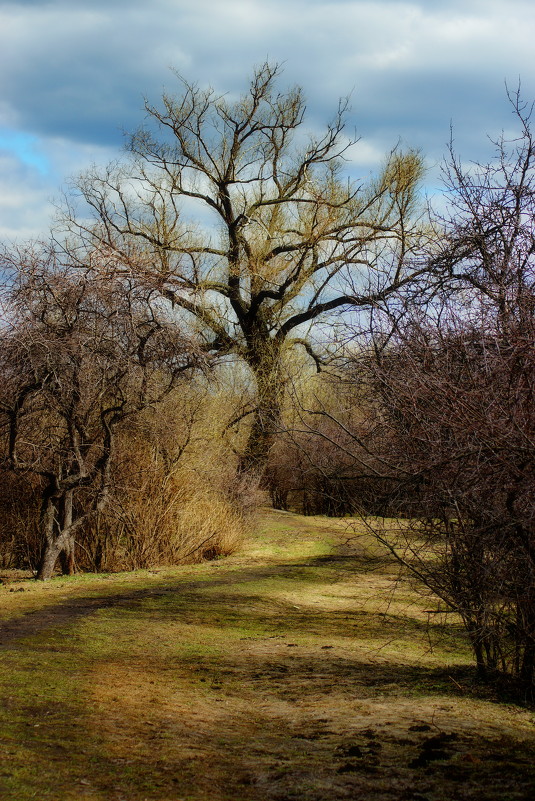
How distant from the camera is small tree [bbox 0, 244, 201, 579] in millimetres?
11117

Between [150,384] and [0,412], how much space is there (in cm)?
214

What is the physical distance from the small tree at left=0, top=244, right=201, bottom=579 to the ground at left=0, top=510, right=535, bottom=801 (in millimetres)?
2175

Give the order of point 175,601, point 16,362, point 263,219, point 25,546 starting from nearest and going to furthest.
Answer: point 175,601 → point 16,362 → point 25,546 → point 263,219

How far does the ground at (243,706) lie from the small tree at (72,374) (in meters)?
2.18

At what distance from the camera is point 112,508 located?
13.1 metres

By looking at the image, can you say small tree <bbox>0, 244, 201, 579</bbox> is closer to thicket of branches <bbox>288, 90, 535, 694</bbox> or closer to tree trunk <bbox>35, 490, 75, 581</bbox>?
tree trunk <bbox>35, 490, 75, 581</bbox>

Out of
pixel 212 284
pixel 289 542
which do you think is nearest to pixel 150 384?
pixel 289 542

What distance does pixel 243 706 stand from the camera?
18.8 feet

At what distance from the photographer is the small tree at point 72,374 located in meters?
11.1

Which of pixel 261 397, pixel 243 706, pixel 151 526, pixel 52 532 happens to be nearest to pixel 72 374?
pixel 52 532

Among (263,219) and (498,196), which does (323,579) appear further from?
(263,219)

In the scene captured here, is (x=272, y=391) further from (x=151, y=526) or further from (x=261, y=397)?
(x=151, y=526)

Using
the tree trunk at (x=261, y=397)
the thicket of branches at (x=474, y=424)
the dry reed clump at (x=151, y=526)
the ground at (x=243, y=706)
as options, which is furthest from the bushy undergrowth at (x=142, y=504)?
the thicket of branches at (x=474, y=424)

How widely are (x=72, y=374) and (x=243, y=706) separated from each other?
6.57 metres
